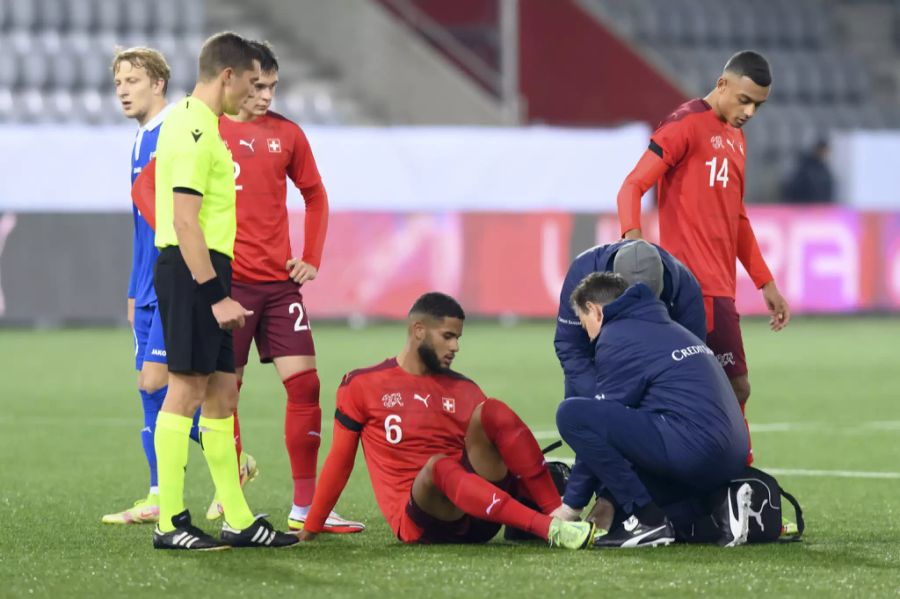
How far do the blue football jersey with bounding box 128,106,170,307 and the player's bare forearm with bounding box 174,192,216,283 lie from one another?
1.24 meters

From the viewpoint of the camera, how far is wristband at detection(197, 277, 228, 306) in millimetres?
5867

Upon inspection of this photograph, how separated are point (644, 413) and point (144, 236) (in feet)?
7.61

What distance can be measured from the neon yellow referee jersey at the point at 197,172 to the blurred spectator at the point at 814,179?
16396mm

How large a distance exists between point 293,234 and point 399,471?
1243 cm

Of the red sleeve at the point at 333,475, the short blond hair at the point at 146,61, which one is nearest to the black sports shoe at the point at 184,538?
the red sleeve at the point at 333,475

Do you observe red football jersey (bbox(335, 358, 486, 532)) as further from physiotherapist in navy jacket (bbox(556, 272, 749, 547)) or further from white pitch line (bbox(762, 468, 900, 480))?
white pitch line (bbox(762, 468, 900, 480))

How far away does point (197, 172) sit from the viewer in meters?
5.89

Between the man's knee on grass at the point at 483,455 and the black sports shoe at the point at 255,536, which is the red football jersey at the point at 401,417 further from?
the black sports shoe at the point at 255,536

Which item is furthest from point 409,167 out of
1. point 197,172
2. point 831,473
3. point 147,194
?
point 197,172

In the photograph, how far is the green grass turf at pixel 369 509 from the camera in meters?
5.36

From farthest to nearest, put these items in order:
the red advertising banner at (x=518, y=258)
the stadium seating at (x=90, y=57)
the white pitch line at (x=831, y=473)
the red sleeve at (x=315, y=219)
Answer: the stadium seating at (x=90, y=57) < the red advertising banner at (x=518, y=258) < the white pitch line at (x=831, y=473) < the red sleeve at (x=315, y=219)

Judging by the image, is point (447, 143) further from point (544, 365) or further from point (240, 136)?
point (240, 136)

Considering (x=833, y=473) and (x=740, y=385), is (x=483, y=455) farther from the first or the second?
(x=833, y=473)

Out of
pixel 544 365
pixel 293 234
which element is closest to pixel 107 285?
pixel 293 234
